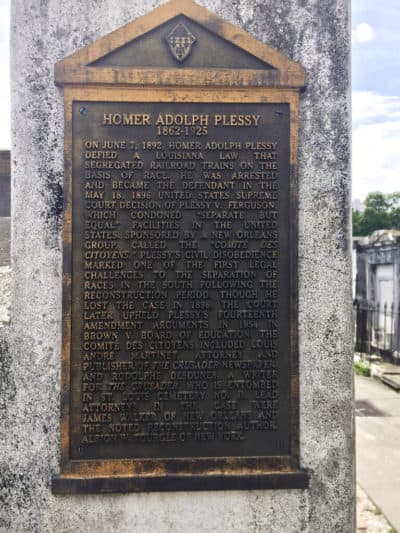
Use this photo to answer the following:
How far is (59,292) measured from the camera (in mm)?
3281

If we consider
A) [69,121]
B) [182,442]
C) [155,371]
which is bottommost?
[182,442]

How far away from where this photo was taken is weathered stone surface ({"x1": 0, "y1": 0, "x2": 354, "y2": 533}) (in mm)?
3252

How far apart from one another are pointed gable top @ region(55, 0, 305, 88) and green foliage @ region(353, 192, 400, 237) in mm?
40692

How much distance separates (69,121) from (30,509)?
253 centimetres

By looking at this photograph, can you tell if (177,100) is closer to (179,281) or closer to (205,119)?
(205,119)

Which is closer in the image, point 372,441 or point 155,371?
point 155,371

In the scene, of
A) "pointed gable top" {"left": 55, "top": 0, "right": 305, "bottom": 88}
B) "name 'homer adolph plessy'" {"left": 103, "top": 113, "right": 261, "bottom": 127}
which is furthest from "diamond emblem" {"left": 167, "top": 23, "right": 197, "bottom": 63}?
"name 'homer adolph plessy'" {"left": 103, "top": 113, "right": 261, "bottom": 127}

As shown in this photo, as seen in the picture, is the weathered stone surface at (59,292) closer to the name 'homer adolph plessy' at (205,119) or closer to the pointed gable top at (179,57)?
the pointed gable top at (179,57)

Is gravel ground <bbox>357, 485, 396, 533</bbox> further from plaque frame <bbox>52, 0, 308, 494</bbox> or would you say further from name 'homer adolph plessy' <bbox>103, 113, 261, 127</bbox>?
name 'homer adolph plessy' <bbox>103, 113, 261, 127</bbox>

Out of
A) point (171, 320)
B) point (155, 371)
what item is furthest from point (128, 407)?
point (171, 320)

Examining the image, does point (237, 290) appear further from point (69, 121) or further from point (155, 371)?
point (69, 121)

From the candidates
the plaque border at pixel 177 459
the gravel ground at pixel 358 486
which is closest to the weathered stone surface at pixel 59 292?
the plaque border at pixel 177 459

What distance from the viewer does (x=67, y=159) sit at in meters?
3.25

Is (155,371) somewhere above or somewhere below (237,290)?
below
